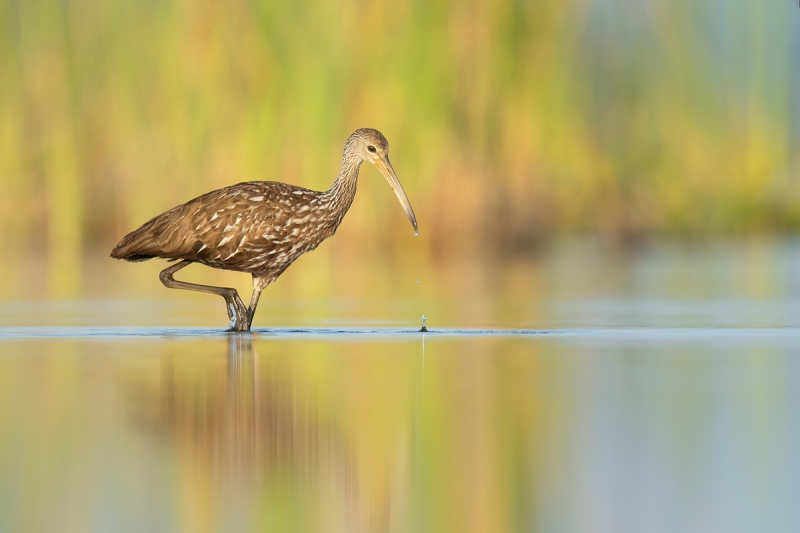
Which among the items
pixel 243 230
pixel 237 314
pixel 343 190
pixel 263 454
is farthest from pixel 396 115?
pixel 263 454

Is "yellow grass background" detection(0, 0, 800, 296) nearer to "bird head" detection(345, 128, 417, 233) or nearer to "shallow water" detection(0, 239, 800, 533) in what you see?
"bird head" detection(345, 128, 417, 233)

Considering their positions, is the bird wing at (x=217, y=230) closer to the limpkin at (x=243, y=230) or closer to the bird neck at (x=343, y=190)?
the limpkin at (x=243, y=230)

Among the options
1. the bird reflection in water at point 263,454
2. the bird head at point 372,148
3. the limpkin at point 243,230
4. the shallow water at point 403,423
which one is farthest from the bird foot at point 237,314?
the bird reflection in water at point 263,454

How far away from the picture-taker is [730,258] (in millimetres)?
20031

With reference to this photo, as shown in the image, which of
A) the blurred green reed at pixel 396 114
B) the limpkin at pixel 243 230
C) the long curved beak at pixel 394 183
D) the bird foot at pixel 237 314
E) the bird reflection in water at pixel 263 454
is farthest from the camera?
the blurred green reed at pixel 396 114

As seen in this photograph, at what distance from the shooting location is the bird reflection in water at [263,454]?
5316 millimetres

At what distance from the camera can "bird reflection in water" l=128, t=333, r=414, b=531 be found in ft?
17.4

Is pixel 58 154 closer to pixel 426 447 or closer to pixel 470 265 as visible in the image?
pixel 470 265

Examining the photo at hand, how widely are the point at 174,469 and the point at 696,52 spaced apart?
17.3 metres

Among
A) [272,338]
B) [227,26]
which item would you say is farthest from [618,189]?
[272,338]

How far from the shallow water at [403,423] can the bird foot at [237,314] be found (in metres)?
0.29

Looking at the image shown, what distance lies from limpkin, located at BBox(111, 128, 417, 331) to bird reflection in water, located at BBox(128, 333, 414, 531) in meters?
3.44

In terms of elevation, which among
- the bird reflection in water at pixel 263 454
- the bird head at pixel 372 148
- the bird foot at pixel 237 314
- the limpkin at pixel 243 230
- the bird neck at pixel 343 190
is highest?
the bird head at pixel 372 148

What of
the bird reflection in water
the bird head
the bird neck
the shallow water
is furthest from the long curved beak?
the bird reflection in water
